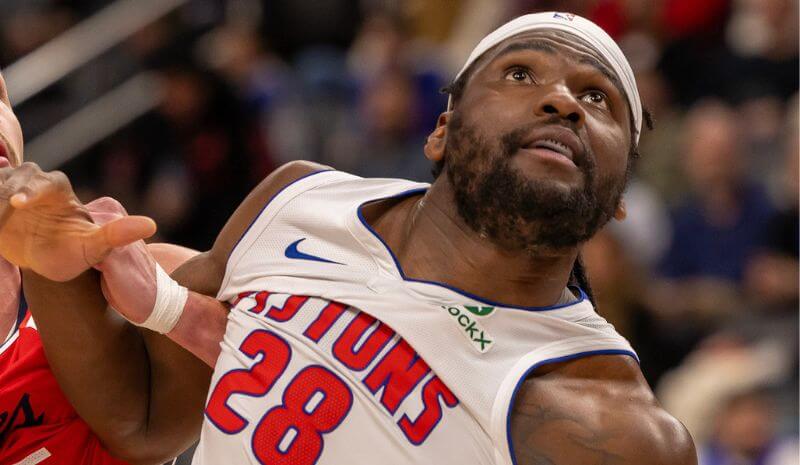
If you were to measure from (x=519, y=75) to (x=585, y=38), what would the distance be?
20 cm

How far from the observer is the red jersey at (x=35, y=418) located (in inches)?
120

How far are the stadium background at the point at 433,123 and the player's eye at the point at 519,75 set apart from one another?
2.84 metres

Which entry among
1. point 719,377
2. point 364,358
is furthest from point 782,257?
point 364,358

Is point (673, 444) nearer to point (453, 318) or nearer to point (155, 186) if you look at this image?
point (453, 318)

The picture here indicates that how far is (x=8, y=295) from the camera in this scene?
3.11 meters

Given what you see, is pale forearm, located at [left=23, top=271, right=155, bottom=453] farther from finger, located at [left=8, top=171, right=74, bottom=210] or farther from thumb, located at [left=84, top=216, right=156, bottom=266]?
finger, located at [left=8, top=171, right=74, bottom=210]

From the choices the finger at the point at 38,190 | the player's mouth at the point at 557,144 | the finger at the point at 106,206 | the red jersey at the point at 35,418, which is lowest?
the red jersey at the point at 35,418

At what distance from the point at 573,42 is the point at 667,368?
10.8 ft

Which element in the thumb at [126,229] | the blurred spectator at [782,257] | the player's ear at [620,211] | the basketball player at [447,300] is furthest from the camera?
the blurred spectator at [782,257]

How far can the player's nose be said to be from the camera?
9.36 ft

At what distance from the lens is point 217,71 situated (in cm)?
782

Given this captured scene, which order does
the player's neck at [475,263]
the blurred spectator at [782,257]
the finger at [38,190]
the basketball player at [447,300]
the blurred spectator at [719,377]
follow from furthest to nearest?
the blurred spectator at [782,257] < the blurred spectator at [719,377] < the player's neck at [475,263] < the basketball player at [447,300] < the finger at [38,190]

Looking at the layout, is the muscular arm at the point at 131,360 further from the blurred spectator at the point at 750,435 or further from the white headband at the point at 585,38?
the blurred spectator at the point at 750,435

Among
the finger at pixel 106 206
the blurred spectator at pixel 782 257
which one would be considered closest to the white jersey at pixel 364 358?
the finger at pixel 106 206
